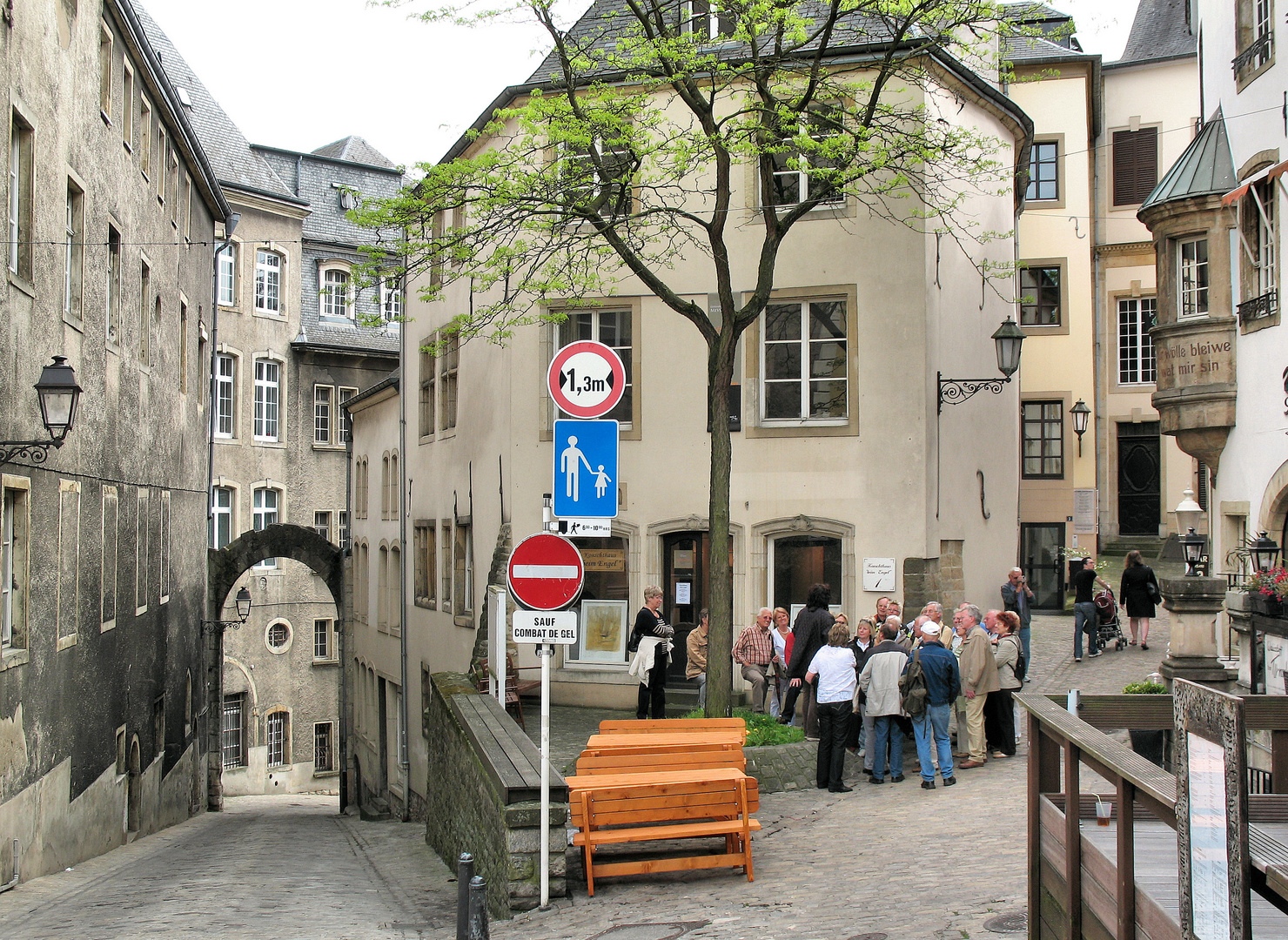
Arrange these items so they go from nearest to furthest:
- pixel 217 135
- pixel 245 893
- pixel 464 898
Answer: pixel 464 898, pixel 245 893, pixel 217 135

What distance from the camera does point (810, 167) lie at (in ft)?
46.2

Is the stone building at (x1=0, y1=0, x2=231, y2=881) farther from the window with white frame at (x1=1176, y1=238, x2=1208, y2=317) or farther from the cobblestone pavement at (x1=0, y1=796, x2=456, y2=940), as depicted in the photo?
the window with white frame at (x1=1176, y1=238, x2=1208, y2=317)

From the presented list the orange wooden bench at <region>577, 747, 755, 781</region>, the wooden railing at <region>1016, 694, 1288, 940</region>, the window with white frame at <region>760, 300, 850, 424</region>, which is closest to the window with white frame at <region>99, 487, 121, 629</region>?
the window with white frame at <region>760, 300, 850, 424</region>

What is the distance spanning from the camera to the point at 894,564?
57.5 ft

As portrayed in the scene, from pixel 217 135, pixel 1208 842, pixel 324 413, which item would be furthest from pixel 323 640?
pixel 1208 842

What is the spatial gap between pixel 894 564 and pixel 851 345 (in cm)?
312

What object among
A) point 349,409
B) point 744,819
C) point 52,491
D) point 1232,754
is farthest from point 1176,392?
point 349,409

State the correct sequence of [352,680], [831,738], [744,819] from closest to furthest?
[744,819] → [831,738] → [352,680]

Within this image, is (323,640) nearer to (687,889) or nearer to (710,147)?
(710,147)

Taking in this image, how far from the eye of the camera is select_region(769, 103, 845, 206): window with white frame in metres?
13.8

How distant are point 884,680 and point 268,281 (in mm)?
32705

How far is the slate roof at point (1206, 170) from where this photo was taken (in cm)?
1898

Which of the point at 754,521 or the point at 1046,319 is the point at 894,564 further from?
the point at 1046,319

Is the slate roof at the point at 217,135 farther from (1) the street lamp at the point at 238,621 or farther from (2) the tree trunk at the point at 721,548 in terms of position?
(2) the tree trunk at the point at 721,548
